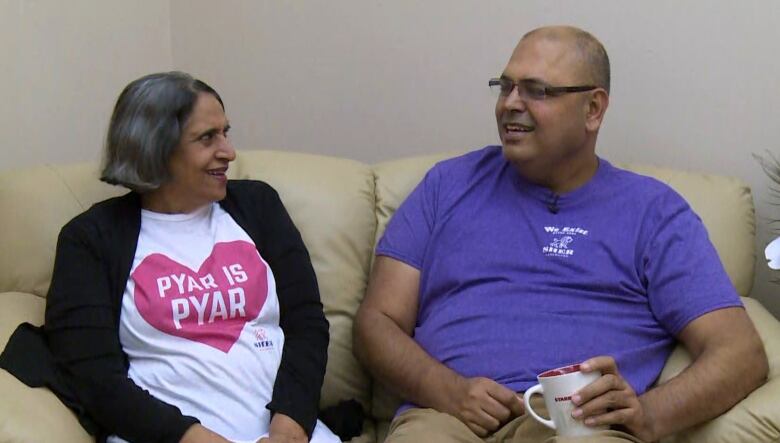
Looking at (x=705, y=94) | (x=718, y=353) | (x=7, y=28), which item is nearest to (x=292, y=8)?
(x=7, y=28)

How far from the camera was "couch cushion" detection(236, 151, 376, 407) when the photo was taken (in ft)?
6.98

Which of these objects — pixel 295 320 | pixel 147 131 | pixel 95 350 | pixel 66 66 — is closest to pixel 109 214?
pixel 147 131

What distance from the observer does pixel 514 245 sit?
200 cm

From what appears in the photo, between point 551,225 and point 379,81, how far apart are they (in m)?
0.84

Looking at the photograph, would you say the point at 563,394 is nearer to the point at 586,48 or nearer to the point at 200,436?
the point at 200,436

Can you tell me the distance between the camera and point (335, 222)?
7.16 ft

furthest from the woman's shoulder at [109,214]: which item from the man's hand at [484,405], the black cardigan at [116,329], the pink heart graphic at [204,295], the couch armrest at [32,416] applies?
the man's hand at [484,405]

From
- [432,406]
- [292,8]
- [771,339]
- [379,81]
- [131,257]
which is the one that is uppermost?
[292,8]

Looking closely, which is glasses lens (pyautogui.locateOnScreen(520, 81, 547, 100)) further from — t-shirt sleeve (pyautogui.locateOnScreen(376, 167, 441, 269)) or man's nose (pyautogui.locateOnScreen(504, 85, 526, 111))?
t-shirt sleeve (pyautogui.locateOnScreen(376, 167, 441, 269))

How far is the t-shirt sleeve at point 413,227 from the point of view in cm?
206

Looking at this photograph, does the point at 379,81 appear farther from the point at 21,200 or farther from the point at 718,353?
the point at 718,353

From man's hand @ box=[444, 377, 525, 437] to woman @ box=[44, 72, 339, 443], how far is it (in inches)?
11.3

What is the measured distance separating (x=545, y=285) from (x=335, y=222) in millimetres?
513

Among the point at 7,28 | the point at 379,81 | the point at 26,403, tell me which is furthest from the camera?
the point at 379,81
